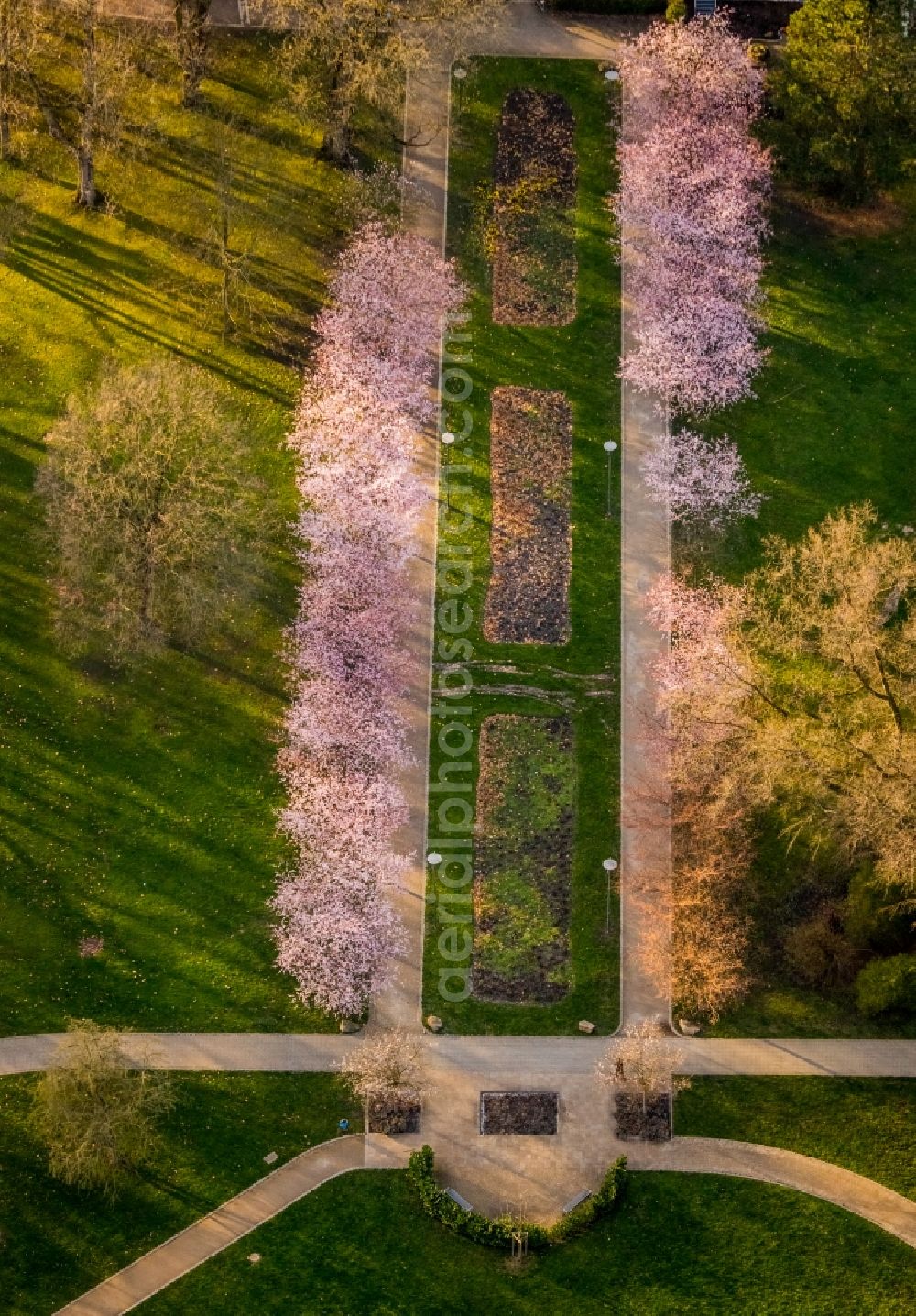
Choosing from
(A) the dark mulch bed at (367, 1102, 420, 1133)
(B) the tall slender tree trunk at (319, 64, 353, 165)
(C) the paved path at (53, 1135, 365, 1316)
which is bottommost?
(C) the paved path at (53, 1135, 365, 1316)

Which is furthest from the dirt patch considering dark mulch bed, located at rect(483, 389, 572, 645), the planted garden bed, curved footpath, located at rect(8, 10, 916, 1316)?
the planted garden bed

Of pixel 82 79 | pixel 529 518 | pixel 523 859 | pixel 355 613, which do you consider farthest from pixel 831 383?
pixel 82 79

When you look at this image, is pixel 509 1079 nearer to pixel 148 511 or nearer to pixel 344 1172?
pixel 344 1172

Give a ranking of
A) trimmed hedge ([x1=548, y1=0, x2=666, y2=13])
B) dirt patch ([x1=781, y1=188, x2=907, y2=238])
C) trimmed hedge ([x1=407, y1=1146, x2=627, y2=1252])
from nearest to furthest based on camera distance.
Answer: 1. trimmed hedge ([x1=407, y1=1146, x2=627, y2=1252])
2. dirt patch ([x1=781, y1=188, x2=907, y2=238])
3. trimmed hedge ([x1=548, y1=0, x2=666, y2=13])

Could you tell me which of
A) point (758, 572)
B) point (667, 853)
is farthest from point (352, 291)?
point (667, 853)

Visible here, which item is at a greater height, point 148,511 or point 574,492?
point 574,492

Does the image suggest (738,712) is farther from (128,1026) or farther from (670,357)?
(128,1026)

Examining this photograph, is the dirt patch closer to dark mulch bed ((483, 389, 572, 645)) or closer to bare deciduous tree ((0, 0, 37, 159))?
dark mulch bed ((483, 389, 572, 645))
